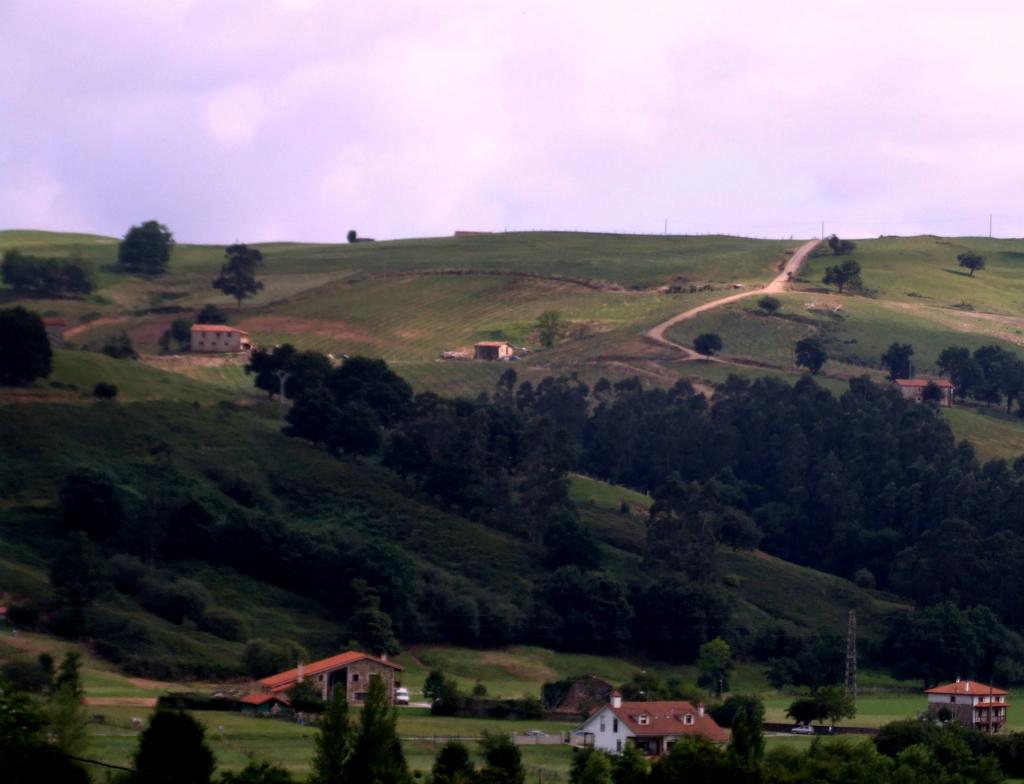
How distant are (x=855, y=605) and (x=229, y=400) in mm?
45597

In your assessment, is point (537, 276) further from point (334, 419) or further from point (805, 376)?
point (334, 419)

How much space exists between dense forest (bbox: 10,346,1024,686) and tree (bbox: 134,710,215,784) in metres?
30.8

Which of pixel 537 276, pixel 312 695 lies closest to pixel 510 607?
pixel 312 695

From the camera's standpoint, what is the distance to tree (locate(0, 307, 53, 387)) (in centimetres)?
11325

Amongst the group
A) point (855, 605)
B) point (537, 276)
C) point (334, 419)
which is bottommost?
point (855, 605)

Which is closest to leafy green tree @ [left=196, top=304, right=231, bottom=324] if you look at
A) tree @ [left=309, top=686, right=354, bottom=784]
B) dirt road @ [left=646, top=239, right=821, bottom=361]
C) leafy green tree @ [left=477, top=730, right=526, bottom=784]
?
dirt road @ [left=646, top=239, right=821, bottom=361]

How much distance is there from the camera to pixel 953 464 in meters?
128

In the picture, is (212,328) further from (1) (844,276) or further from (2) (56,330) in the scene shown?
(1) (844,276)

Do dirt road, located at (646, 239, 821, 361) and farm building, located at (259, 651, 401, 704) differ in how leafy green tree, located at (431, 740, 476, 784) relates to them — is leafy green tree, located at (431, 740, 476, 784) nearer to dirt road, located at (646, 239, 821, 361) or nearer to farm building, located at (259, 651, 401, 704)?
farm building, located at (259, 651, 401, 704)

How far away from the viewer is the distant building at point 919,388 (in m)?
152

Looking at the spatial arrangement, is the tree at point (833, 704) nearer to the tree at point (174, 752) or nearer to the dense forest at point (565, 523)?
the dense forest at point (565, 523)

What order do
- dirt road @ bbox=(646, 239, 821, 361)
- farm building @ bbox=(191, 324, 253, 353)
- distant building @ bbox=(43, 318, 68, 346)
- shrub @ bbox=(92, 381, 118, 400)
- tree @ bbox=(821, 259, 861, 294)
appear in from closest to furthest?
shrub @ bbox=(92, 381, 118, 400) → distant building @ bbox=(43, 318, 68, 346) → farm building @ bbox=(191, 324, 253, 353) → dirt road @ bbox=(646, 239, 821, 361) → tree @ bbox=(821, 259, 861, 294)

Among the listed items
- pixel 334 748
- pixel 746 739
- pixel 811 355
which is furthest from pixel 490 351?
pixel 334 748

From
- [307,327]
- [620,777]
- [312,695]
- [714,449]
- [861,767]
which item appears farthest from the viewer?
[307,327]
